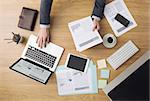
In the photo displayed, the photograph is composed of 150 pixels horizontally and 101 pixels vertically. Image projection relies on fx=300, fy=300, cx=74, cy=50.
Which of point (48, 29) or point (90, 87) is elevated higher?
point (48, 29)

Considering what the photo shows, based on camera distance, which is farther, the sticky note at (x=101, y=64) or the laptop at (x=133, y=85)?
the sticky note at (x=101, y=64)

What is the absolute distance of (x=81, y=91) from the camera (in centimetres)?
172

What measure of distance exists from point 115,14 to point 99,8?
0.34ft

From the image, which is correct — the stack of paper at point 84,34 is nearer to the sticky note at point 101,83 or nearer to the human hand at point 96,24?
the human hand at point 96,24

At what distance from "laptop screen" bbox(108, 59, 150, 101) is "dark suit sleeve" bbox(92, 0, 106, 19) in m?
0.56

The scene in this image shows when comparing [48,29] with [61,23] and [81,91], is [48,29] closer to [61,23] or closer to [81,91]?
[61,23]

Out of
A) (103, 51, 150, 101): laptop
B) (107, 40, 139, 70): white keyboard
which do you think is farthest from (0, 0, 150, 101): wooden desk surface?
(103, 51, 150, 101): laptop

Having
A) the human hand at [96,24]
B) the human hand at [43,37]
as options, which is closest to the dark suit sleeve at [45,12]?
the human hand at [43,37]

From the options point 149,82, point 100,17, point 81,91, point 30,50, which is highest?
point 100,17

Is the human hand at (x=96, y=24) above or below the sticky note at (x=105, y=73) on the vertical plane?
above

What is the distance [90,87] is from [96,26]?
0.35m

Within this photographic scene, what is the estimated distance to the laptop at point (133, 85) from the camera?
48.5 inches

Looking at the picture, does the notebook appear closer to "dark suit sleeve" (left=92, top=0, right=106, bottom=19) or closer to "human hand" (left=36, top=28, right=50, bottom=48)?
"human hand" (left=36, top=28, right=50, bottom=48)

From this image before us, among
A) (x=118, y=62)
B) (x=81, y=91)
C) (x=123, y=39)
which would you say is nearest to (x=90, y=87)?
(x=81, y=91)
